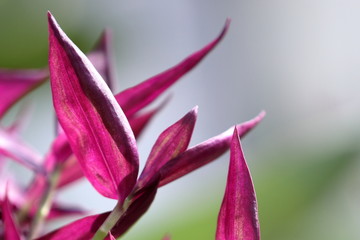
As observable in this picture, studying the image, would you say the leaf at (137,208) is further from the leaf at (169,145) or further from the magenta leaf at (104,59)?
the magenta leaf at (104,59)

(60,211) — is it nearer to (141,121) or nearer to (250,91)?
(141,121)

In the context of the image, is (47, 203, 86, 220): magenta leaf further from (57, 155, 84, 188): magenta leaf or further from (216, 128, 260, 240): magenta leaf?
(216, 128, 260, 240): magenta leaf

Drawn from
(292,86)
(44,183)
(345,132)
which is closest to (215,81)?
(292,86)

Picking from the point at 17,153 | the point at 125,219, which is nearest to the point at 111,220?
the point at 125,219

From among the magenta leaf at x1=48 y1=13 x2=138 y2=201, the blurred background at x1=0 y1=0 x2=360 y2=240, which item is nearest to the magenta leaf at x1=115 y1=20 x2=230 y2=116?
the magenta leaf at x1=48 y1=13 x2=138 y2=201

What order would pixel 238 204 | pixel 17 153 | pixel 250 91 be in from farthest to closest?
pixel 250 91 → pixel 17 153 → pixel 238 204

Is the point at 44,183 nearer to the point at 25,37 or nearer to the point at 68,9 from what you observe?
the point at 25,37
